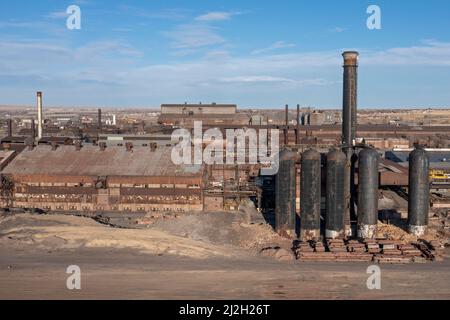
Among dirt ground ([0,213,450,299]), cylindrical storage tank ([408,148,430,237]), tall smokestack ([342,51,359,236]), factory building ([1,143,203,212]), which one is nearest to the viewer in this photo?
Result: dirt ground ([0,213,450,299])

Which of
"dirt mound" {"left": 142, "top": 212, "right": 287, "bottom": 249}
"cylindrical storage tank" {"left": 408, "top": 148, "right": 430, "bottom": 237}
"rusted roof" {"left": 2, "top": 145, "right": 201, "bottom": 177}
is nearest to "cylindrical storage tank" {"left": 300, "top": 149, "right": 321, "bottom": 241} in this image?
"dirt mound" {"left": 142, "top": 212, "right": 287, "bottom": 249}

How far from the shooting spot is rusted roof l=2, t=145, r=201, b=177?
37.3m

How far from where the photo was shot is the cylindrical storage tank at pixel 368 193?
28.9 metres

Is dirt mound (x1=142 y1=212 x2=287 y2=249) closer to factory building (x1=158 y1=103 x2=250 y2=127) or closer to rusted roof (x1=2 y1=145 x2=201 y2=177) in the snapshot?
rusted roof (x1=2 y1=145 x2=201 y2=177)

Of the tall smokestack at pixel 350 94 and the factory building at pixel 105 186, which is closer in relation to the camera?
the tall smokestack at pixel 350 94

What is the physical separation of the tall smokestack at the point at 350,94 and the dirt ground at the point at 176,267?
783cm

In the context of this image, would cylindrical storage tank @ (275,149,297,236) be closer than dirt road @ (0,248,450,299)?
No

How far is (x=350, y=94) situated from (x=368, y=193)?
22.4ft

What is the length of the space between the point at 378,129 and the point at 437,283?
56.3 m

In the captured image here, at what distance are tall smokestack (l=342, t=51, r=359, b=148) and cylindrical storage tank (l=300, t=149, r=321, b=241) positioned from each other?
4140mm

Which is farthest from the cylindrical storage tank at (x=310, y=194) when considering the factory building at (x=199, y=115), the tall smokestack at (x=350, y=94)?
the factory building at (x=199, y=115)

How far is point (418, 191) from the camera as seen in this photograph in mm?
29125

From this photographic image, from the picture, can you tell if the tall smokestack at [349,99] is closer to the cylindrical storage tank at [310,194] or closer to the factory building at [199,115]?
the cylindrical storage tank at [310,194]
